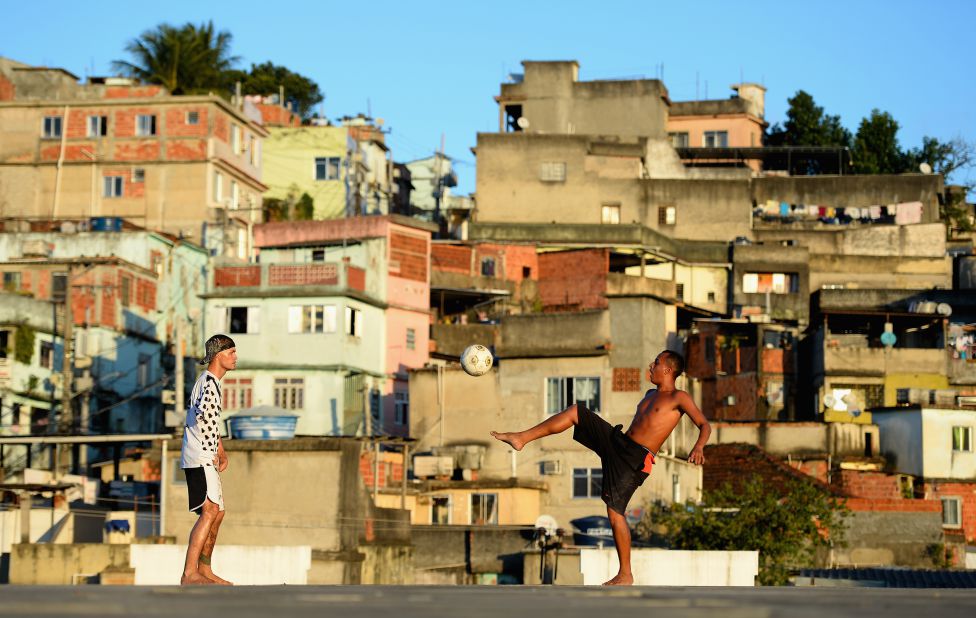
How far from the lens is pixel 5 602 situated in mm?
8586

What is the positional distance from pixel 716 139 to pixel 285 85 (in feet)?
88.3

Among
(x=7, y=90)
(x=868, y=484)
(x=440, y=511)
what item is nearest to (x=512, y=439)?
(x=440, y=511)

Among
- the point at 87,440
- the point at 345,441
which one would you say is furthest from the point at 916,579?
the point at 87,440

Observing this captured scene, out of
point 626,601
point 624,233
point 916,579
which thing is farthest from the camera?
point 624,233

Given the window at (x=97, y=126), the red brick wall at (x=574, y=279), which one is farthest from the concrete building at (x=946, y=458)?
the window at (x=97, y=126)

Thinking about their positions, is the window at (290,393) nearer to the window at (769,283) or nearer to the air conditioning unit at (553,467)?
the air conditioning unit at (553,467)

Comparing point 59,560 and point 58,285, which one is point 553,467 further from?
point 58,285

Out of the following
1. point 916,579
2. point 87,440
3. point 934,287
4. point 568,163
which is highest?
point 568,163

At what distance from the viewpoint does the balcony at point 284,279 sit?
61156 mm

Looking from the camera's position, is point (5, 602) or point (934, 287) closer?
point (5, 602)

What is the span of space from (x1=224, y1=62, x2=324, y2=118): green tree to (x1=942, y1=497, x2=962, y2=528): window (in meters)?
50.8

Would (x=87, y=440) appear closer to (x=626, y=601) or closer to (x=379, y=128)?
(x=626, y=601)

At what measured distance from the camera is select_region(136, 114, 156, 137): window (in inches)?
2852

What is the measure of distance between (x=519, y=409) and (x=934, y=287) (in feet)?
91.2
